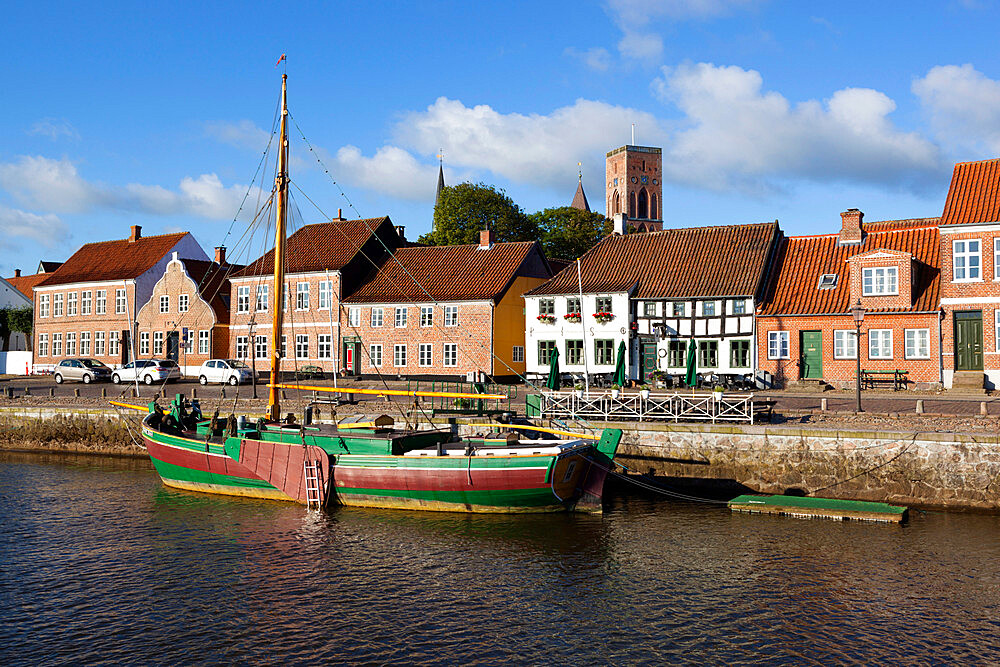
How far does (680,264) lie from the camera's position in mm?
43125

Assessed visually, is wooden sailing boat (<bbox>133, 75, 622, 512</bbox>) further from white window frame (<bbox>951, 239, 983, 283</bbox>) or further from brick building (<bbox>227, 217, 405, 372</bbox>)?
brick building (<bbox>227, 217, 405, 372</bbox>)

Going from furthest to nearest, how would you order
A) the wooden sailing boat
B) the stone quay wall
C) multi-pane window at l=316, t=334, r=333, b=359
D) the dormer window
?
multi-pane window at l=316, t=334, r=333, b=359 < the dormer window < the wooden sailing boat < the stone quay wall

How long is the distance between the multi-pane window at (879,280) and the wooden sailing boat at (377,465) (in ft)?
66.6

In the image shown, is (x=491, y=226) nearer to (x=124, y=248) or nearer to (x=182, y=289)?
(x=182, y=289)

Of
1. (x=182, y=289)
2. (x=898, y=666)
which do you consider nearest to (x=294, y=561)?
(x=898, y=666)

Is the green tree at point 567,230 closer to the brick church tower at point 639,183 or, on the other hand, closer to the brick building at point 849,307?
the brick building at point 849,307

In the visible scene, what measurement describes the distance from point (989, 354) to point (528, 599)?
27.5 m

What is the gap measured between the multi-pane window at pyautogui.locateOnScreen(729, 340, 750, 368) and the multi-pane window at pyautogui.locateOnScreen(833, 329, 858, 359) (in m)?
3.90

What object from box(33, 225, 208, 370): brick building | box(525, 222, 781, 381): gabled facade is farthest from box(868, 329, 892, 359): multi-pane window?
box(33, 225, 208, 370): brick building

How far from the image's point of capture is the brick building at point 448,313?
4575 centimetres

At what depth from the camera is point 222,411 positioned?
34844 millimetres

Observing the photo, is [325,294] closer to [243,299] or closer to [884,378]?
[243,299]

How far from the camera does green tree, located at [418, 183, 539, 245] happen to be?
217ft

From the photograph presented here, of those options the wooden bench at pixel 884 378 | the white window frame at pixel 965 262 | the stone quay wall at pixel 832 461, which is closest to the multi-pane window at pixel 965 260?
the white window frame at pixel 965 262
